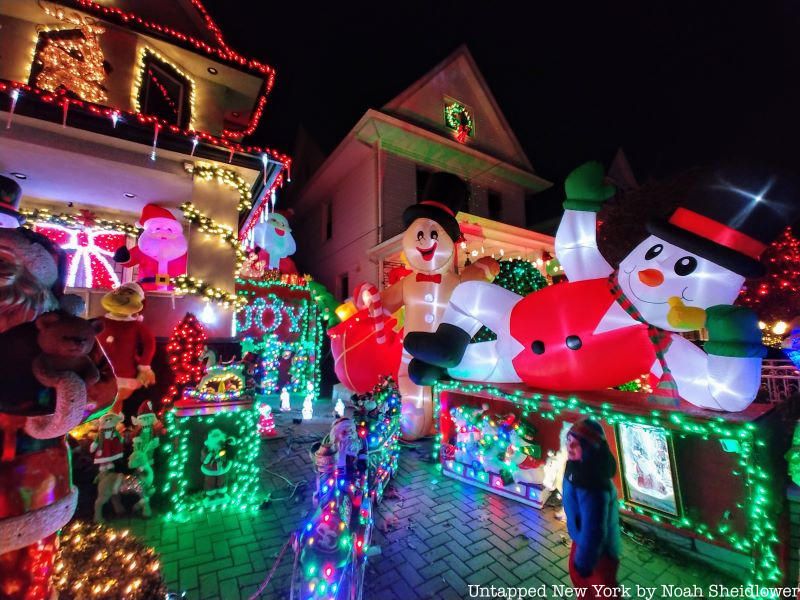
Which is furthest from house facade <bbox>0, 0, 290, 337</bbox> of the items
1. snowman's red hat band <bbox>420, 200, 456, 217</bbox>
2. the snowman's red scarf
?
the snowman's red scarf

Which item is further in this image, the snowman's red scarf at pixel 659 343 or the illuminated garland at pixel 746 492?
the snowman's red scarf at pixel 659 343

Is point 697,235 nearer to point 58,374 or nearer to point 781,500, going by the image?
point 781,500

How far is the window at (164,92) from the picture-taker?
791 centimetres

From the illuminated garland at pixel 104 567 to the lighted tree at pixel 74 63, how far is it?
28.4 ft

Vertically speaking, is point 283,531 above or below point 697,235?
below

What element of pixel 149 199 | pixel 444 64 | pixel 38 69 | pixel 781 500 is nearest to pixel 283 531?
pixel 781 500

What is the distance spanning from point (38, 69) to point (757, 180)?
1194cm

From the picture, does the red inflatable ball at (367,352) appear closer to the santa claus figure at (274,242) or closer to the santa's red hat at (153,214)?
the santa's red hat at (153,214)

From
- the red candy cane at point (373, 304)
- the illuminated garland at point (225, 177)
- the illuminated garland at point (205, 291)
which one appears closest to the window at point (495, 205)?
the red candy cane at point (373, 304)

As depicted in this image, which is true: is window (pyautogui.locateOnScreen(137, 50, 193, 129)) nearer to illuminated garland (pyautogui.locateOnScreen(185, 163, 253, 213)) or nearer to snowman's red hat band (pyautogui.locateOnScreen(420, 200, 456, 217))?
illuminated garland (pyautogui.locateOnScreen(185, 163, 253, 213))

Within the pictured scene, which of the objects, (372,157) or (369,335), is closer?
(369,335)

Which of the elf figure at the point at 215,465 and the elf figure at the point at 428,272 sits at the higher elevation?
the elf figure at the point at 428,272

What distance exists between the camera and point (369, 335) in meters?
6.53

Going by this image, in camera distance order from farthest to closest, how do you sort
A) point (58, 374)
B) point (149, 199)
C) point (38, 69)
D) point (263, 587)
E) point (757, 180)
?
point (149, 199) < point (38, 69) < point (263, 587) < point (757, 180) < point (58, 374)
